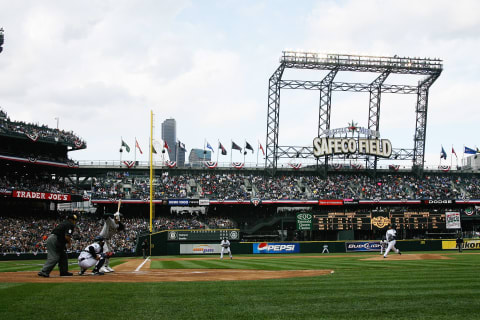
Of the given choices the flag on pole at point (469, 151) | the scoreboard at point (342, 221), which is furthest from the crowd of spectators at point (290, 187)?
the scoreboard at point (342, 221)

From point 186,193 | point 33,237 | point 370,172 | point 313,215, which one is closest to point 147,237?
point 33,237

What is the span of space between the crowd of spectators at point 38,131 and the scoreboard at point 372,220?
2930cm

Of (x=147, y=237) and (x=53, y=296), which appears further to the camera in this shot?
(x=147, y=237)

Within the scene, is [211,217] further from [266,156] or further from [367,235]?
[367,235]

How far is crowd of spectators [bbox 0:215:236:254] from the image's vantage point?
1505 inches

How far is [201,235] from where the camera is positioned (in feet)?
149

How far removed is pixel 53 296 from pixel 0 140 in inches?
1767

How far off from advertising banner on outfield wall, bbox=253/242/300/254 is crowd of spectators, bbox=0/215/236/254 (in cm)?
727

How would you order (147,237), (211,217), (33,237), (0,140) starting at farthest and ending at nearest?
(211,217) → (0,140) → (147,237) → (33,237)

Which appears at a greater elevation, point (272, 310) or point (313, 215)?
point (272, 310)

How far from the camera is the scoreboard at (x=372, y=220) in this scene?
49.1 meters

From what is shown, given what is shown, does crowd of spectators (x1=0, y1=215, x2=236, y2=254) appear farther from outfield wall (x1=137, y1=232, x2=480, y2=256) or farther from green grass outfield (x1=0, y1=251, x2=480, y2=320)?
green grass outfield (x1=0, y1=251, x2=480, y2=320)

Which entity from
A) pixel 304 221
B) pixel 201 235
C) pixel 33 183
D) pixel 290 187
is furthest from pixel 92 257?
pixel 290 187

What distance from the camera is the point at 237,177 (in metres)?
61.2
